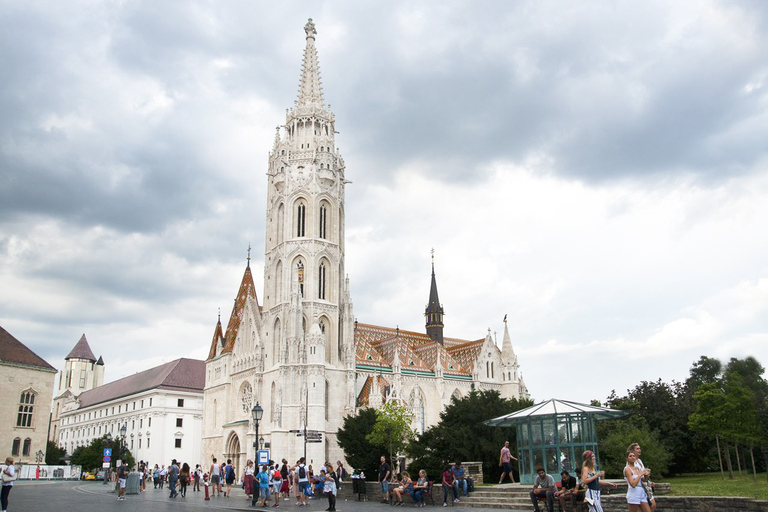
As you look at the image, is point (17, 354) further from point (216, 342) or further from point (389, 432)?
point (389, 432)

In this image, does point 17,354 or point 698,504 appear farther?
point 17,354

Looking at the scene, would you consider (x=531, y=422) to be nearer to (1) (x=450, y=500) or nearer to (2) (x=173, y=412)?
(1) (x=450, y=500)

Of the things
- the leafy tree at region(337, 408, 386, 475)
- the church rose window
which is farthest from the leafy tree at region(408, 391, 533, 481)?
the church rose window

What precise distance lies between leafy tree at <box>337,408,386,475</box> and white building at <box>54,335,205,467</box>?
31.6 metres

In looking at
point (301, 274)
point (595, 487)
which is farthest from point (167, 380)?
point (595, 487)

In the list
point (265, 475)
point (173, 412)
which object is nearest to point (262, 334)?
point (173, 412)

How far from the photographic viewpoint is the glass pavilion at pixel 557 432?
73.9ft

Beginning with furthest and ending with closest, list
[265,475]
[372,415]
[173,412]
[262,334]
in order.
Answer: [173,412]
[262,334]
[372,415]
[265,475]

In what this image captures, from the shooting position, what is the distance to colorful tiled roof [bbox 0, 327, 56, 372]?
179ft

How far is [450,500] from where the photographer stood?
22469 millimetres

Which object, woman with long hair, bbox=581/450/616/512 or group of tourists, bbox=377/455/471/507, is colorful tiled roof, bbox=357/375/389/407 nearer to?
group of tourists, bbox=377/455/471/507

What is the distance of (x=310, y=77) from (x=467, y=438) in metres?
43.6

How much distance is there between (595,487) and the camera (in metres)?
13.2

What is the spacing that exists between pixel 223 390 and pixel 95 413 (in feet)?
156
